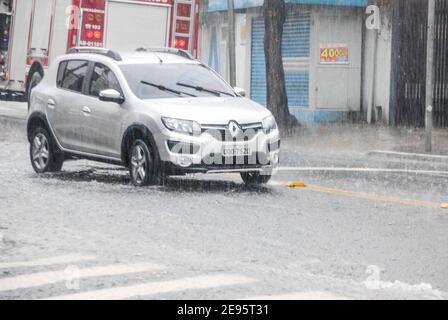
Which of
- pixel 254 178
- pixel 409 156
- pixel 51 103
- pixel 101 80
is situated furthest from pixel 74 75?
pixel 409 156

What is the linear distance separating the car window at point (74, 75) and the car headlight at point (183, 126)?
2.21 m

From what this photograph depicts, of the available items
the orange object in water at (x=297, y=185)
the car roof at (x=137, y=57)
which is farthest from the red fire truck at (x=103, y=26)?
the orange object in water at (x=297, y=185)

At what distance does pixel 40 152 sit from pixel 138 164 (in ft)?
7.41

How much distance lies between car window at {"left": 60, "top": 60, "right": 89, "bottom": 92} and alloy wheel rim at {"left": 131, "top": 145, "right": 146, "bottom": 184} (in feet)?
5.83

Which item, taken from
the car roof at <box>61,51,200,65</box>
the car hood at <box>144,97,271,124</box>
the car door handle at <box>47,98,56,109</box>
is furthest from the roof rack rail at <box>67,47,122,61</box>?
the car hood at <box>144,97,271,124</box>

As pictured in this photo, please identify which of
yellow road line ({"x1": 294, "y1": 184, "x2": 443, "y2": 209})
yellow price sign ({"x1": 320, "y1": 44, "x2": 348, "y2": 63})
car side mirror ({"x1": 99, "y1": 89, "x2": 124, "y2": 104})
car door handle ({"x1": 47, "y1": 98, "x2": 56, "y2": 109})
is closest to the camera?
yellow road line ({"x1": 294, "y1": 184, "x2": 443, "y2": 209})

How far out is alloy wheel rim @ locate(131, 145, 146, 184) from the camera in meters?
14.1

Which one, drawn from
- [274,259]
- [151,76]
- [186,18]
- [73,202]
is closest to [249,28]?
[186,18]

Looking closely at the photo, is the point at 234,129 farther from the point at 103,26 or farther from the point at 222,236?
the point at 103,26

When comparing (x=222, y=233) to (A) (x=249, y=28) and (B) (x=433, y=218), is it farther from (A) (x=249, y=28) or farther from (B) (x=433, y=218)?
(A) (x=249, y=28)

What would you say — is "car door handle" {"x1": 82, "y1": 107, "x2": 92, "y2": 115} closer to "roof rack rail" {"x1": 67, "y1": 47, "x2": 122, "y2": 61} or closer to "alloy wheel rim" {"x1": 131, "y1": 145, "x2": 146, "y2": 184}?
"roof rack rail" {"x1": 67, "y1": 47, "x2": 122, "y2": 61}

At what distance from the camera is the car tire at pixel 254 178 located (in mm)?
14734
